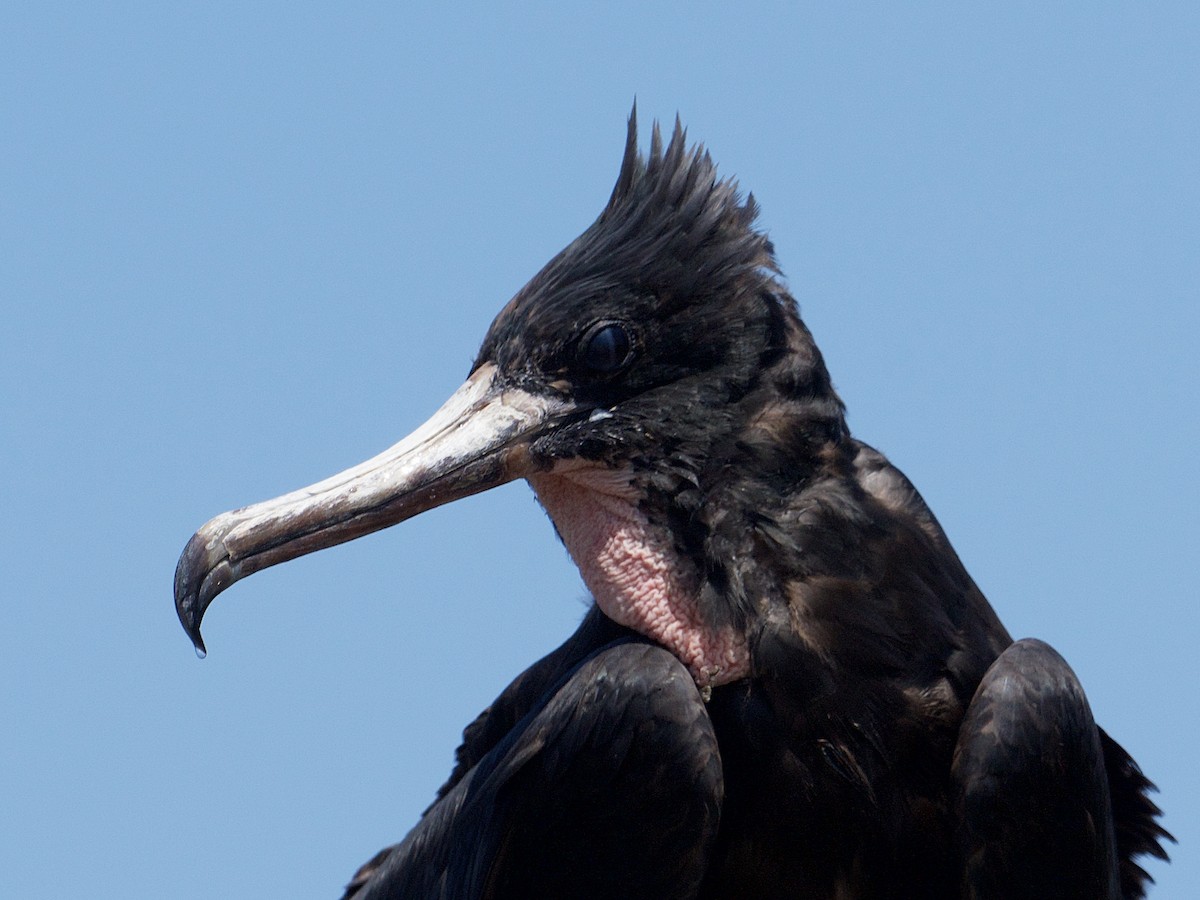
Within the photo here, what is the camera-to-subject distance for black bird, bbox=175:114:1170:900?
12.4ft

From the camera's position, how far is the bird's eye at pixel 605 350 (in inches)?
164

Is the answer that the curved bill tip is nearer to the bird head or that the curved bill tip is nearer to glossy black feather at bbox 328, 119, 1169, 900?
the bird head

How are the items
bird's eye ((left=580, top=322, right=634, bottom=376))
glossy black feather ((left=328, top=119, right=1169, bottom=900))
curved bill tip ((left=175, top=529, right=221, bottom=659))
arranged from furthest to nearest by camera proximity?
bird's eye ((left=580, top=322, right=634, bottom=376))
curved bill tip ((left=175, top=529, right=221, bottom=659))
glossy black feather ((left=328, top=119, right=1169, bottom=900))

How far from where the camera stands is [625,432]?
4.08 metres

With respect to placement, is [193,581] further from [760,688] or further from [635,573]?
[760,688]

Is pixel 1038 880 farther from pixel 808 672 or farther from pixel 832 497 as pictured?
pixel 832 497

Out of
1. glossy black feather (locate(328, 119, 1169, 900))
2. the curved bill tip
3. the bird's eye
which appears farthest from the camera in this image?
the bird's eye

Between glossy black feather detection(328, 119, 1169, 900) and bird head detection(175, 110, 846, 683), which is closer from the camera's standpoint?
glossy black feather detection(328, 119, 1169, 900)

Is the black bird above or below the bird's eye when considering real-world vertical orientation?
below

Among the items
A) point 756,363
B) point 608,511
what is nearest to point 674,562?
point 608,511

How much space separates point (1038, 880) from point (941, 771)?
32 centimetres

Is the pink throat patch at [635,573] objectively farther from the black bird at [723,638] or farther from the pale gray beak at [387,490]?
the pale gray beak at [387,490]

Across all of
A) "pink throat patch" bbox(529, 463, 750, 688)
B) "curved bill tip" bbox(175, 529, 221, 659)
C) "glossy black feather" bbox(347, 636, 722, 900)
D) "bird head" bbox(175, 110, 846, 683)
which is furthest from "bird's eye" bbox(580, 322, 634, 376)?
"curved bill tip" bbox(175, 529, 221, 659)

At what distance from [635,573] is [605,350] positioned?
0.53 meters
